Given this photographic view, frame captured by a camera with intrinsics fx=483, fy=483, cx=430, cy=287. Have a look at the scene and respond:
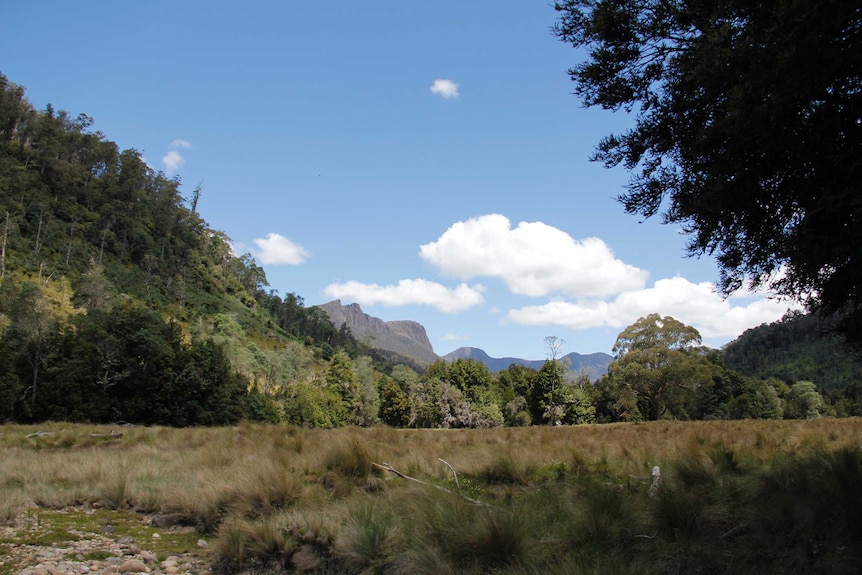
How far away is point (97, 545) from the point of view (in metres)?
5.39

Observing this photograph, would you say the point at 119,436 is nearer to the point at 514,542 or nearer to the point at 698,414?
the point at 514,542

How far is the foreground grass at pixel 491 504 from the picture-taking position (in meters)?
4.02

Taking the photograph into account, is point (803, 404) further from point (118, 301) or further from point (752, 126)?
point (118, 301)

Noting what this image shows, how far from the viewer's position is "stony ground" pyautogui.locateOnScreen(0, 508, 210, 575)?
4.68 metres

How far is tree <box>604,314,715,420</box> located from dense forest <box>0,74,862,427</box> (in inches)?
6.2

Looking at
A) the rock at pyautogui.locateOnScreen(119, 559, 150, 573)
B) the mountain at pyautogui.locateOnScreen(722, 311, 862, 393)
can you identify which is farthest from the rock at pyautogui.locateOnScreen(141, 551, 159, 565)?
the mountain at pyautogui.locateOnScreen(722, 311, 862, 393)

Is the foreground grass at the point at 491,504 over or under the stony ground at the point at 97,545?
over

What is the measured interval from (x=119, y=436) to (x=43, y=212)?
95.5 m

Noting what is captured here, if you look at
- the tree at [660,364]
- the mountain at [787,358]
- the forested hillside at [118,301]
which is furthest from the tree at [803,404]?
the forested hillside at [118,301]

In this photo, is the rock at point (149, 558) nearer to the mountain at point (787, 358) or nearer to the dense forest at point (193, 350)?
the dense forest at point (193, 350)

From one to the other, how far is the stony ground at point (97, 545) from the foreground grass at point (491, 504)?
0.94ft

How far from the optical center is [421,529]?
4.71 metres

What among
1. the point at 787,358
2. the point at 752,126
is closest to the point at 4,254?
the point at 752,126

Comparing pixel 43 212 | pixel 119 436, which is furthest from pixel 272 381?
pixel 119 436
